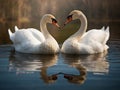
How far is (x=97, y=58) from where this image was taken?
14.5 meters

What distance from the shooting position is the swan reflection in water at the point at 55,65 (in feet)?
39.1

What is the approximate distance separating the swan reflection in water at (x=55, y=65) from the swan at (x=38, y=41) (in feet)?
1.01

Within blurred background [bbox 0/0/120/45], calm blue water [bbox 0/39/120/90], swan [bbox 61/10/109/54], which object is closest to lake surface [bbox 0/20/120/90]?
calm blue water [bbox 0/39/120/90]

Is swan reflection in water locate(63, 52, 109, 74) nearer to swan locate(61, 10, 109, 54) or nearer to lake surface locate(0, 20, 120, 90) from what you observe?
lake surface locate(0, 20, 120, 90)

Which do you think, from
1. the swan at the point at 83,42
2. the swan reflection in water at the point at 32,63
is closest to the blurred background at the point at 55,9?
the swan at the point at 83,42

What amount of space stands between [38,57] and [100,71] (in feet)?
8.96

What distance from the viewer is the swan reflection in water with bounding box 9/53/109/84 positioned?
469 inches

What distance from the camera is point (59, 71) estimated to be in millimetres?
12477

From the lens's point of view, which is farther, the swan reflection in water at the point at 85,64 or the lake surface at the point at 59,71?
the swan reflection in water at the point at 85,64

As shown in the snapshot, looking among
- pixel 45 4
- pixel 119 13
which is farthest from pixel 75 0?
pixel 119 13

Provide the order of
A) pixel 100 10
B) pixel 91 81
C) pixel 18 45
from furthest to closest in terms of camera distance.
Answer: pixel 100 10
pixel 18 45
pixel 91 81

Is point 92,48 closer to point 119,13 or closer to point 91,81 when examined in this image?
point 91,81

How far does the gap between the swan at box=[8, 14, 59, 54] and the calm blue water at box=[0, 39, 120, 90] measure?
319mm

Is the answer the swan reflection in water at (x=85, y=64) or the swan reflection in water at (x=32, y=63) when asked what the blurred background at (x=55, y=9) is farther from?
the swan reflection in water at (x=85, y=64)
